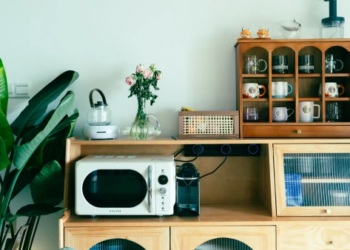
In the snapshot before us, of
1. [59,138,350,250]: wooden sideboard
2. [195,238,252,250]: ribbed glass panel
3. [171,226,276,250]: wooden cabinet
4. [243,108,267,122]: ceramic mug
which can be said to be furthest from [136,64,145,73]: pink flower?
[195,238,252,250]: ribbed glass panel

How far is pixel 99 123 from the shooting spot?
1.96 m

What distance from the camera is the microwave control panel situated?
1.72 meters

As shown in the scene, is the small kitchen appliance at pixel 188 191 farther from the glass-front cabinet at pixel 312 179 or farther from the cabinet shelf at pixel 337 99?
the cabinet shelf at pixel 337 99

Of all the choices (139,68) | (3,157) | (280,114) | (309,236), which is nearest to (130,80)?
(139,68)

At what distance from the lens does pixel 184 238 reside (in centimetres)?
170

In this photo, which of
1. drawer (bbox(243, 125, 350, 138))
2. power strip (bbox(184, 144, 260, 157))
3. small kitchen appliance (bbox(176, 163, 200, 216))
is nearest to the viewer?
small kitchen appliance (bbox(176, 163, 200, 216))

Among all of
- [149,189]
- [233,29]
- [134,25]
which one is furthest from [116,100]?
[233,29]

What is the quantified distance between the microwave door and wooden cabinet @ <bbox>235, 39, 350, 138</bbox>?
60 cm

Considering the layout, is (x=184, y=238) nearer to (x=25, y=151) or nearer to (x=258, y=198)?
(x=258, y=198)

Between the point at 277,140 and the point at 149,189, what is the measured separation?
2.19ft

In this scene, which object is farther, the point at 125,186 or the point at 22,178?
the point at 22,178

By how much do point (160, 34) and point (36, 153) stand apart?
936mm

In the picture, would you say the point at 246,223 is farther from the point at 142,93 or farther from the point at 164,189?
the point at 142,93

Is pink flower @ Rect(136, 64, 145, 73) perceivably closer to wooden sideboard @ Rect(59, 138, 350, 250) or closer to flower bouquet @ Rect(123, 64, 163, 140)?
flower bouquet @ Rect(123, 64, 163, 140)
